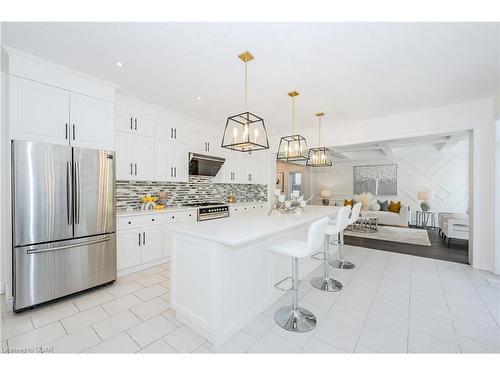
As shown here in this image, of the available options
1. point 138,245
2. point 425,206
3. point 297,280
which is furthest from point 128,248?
point 425,206

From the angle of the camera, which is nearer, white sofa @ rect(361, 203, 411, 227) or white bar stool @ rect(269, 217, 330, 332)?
white bar stool @ rect(269, 217, 330, 332)

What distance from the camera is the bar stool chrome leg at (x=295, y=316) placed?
2.00 m

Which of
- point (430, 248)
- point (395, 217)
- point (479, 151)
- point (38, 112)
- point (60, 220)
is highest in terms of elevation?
point (38, 112)

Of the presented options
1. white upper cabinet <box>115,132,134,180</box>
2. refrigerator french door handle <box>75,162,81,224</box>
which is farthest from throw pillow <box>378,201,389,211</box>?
refrigerator french door handle <box>75,162,81,224</box>

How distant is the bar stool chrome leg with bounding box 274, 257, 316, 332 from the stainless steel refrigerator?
226 cm

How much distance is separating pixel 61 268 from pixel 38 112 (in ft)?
5.72

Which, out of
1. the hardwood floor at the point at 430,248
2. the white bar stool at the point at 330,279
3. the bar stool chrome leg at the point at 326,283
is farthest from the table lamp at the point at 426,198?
the bar stool chrome leg at the point at 326,283

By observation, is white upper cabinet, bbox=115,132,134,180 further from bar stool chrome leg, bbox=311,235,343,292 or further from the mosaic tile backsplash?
bar stool chrome leg, bbox=311,235,343,292

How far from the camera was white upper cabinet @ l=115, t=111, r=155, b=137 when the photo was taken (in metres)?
→ 3.39

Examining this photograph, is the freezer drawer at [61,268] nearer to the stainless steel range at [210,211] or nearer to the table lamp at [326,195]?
the stainless steel range at [210,211]

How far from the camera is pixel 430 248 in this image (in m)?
4.68

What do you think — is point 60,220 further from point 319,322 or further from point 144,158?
point 319,322
